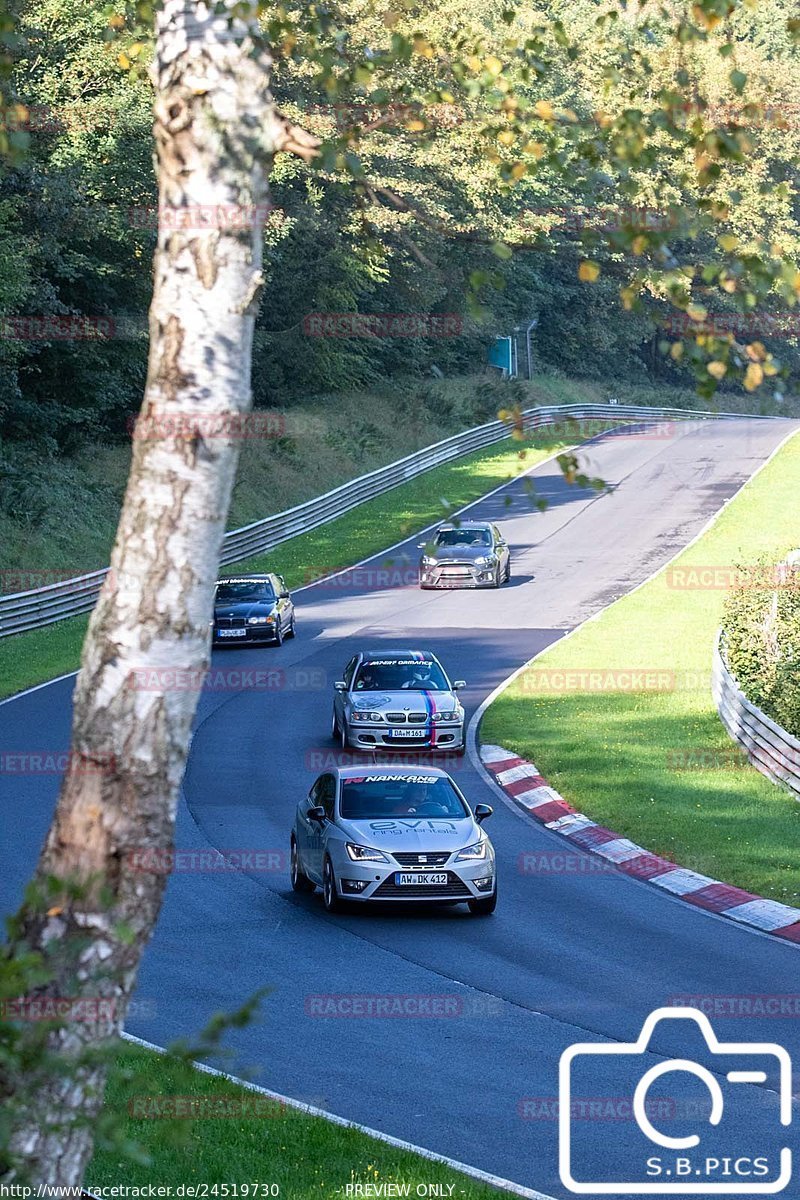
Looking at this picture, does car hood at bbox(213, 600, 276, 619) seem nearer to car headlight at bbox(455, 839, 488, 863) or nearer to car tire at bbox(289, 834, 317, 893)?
car tire at bbox(289, 834, 317, 893)

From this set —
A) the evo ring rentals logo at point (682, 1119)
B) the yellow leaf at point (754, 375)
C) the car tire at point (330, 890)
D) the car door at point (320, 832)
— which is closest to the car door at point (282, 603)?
the car door at point (320, 832)

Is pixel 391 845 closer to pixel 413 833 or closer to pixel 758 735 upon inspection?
pixel 413 833

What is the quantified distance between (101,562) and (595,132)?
3962 centimetres

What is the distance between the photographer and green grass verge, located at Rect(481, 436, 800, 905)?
64.3 feet

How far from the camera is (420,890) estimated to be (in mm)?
16547

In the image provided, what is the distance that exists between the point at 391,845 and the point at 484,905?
1.26 m

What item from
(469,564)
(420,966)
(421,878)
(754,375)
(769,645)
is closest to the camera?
(754,375)

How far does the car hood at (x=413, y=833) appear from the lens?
54.5ft

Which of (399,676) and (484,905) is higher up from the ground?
(399,676)

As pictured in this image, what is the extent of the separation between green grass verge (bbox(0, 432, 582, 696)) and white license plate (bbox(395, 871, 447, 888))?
40.4ft

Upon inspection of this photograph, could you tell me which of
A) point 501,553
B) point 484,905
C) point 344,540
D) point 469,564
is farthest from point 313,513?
point 484,905

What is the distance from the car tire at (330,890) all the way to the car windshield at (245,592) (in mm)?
19708

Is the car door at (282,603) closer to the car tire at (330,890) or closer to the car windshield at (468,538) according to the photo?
the car windshield at (468,538)

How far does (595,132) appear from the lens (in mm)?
5488
